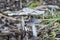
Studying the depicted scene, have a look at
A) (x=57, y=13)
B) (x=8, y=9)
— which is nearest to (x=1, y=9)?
(x=8, y=9)

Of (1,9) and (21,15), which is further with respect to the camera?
(1,9)

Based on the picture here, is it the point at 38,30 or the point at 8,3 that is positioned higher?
the point at 8,3

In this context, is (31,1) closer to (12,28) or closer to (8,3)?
(8,3)

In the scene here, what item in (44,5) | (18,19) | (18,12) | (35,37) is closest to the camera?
(35,37)

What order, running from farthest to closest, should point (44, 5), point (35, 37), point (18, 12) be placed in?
point (44, 5)
point (18, 12)
point (35, 37)

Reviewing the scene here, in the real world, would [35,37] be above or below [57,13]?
below

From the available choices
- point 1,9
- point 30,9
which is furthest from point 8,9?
point 30,9

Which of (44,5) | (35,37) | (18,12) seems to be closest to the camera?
(35,37)

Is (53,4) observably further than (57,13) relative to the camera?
Yes

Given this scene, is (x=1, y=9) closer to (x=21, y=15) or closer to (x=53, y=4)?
(x=21, y=15)
